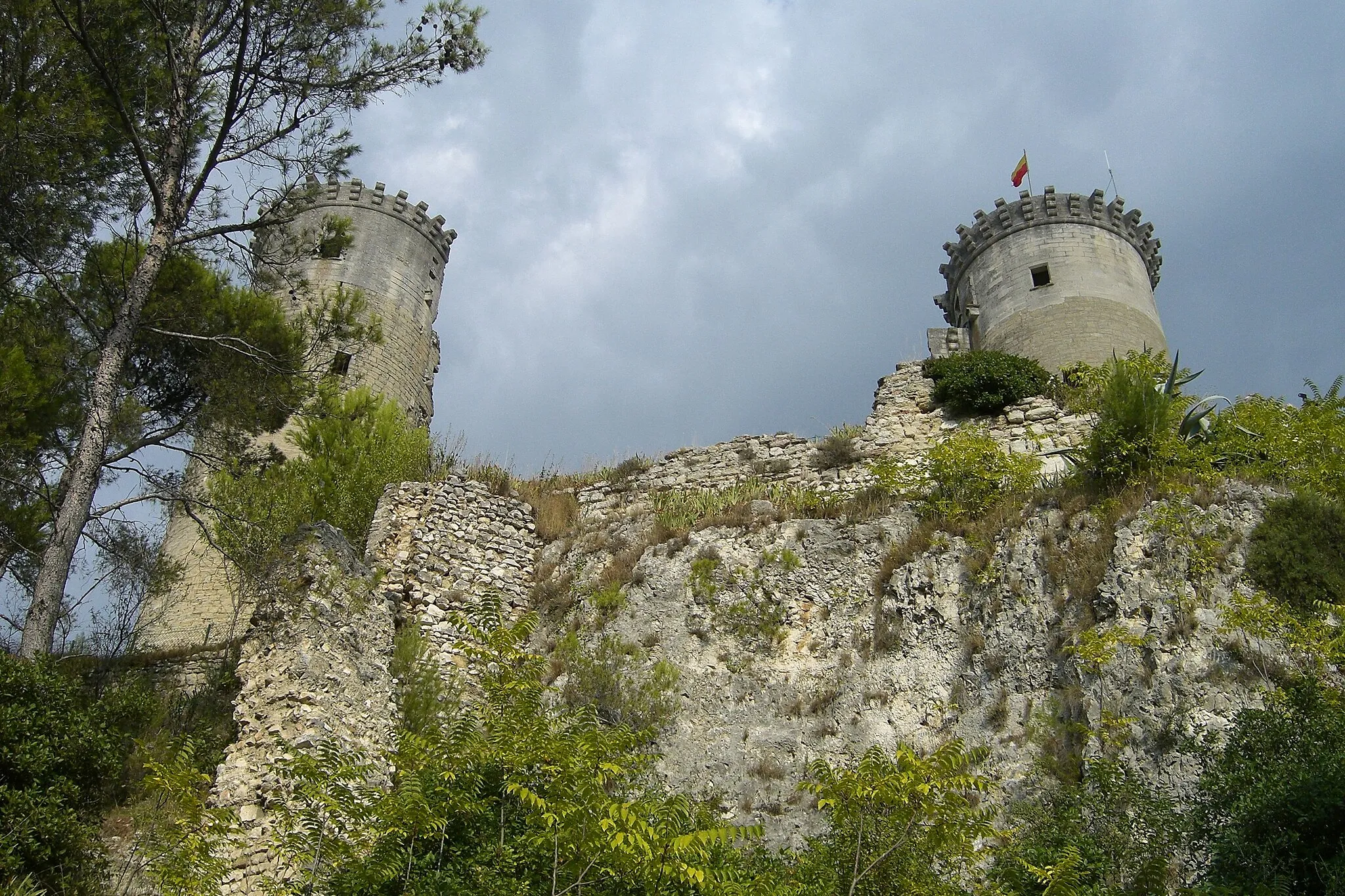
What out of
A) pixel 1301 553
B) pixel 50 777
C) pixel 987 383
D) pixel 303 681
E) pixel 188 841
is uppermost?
pixel 987 383

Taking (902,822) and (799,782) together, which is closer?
(902,822)

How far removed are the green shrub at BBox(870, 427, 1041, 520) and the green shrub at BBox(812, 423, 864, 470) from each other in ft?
6.30

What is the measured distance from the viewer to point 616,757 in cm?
828

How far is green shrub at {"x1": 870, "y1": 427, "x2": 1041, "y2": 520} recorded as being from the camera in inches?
539

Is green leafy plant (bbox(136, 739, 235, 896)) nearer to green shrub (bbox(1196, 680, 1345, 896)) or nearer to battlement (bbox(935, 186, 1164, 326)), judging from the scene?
green shrub (bbox(1196, 680, 1345, 896))

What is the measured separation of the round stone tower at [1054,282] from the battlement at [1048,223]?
0.06ft

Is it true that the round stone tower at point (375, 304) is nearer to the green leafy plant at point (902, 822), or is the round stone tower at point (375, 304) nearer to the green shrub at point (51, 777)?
the green shrub at point (51, 777)

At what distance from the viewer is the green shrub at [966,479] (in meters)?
13.7

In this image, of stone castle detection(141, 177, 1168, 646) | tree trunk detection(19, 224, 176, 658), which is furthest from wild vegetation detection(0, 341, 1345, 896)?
stone castle detection(141, 177, 1168, 646)

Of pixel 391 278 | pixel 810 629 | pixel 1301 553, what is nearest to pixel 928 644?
pixel 810 629

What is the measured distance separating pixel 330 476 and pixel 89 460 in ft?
16.5

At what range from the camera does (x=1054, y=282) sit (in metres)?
22.8

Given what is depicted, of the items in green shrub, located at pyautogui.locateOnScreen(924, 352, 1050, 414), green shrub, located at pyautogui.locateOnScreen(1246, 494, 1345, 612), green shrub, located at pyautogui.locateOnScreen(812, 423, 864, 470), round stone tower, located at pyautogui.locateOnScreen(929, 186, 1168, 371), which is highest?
round stone tower, located at pyautogui.locateOnScreen(929, 186, 1168, 371)

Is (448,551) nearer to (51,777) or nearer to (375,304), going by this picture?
(51,777)
